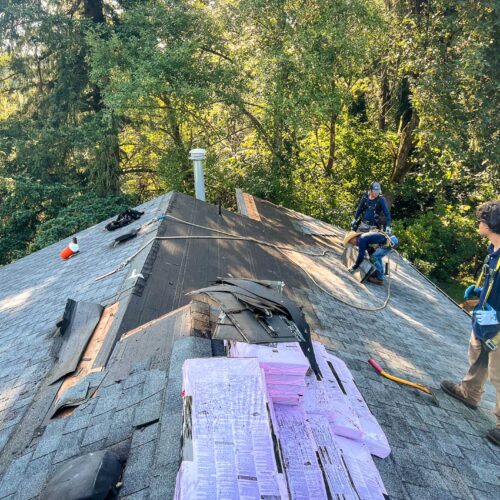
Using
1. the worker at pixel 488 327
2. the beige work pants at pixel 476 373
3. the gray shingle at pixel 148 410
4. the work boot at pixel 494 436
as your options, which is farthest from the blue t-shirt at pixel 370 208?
the gray shingle at pixel 148 410

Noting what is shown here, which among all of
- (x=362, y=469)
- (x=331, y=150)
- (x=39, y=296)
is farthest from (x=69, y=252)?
(x=331, y=150)

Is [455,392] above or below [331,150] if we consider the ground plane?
below

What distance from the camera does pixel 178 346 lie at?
3.35 metres

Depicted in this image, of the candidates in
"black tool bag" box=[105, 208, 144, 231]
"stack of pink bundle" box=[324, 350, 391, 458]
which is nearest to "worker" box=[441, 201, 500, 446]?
"stack of pink bundle" box=[324, 350, 391, 458]

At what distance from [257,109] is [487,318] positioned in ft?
43.1

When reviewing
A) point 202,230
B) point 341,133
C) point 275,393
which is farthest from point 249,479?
point 341,133

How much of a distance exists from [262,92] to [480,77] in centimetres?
634

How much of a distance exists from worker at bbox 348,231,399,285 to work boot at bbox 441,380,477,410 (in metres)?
2.69

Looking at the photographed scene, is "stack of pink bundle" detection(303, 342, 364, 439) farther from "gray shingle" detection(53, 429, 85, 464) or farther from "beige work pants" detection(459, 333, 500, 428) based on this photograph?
"beige work pants" detection(459, 333, 500, 428)

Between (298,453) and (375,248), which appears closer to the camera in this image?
(298,453)

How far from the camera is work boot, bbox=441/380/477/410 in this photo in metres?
4.27

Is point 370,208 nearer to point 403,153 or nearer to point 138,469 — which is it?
point 138,469

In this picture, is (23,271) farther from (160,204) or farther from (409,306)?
(409,306)

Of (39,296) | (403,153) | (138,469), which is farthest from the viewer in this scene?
(403,153)
